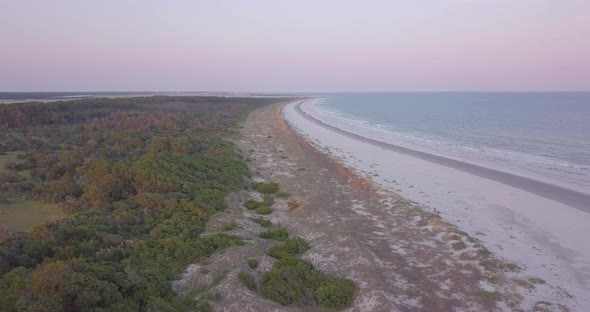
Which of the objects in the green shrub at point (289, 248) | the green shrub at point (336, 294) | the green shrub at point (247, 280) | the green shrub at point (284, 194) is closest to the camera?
the green shrub at point (336, 294)

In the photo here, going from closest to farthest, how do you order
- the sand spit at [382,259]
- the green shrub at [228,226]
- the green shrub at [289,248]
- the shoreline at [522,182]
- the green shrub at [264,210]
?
1. the sand spit at [382,259]
2. the green shrub at [289,248]
3. the green shrub at [228,226]
4. the green shrub at [264,210]
5. the shoreline at [522,182]

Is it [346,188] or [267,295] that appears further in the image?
[346,188]

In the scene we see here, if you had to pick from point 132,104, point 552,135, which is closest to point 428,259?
point 552,135

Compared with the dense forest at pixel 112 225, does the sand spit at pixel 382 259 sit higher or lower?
lower

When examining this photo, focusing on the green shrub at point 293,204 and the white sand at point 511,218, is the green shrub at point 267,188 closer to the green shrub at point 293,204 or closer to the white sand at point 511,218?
the green shrub at point 293,204

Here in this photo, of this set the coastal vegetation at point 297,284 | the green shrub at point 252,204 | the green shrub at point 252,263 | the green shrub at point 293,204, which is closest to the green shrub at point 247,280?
the coastal vegetation at point 297,284

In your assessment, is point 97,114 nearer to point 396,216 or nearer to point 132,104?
point 132,104

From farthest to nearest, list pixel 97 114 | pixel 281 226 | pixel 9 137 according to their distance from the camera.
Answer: pixel 97 114, pixel 9 137, pixel 281 226

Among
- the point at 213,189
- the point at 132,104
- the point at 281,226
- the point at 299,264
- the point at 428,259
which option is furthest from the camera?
the point at 132,104
